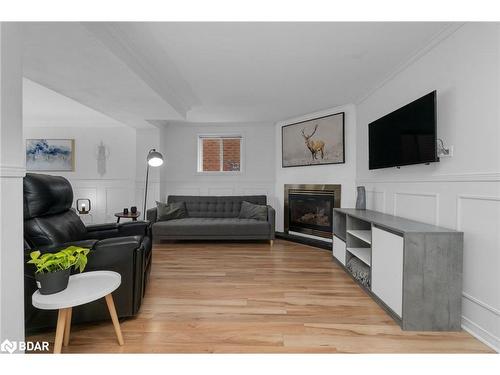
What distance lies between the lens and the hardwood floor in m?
1.63

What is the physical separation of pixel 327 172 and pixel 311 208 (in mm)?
700

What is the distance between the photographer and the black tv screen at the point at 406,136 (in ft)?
6.66

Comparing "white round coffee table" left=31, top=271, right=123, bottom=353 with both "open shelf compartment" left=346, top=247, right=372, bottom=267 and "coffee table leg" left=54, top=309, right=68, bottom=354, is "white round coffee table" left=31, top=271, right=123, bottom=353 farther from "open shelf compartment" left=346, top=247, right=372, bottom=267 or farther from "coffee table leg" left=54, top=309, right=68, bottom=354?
"open shelf compartment" left=346, top=247, right=372, bottom=267

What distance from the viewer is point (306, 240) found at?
439cm

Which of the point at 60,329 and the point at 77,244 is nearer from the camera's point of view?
the point at 60,329

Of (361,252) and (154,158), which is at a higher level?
(154,158)

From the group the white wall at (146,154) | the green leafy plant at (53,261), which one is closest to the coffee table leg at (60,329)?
the green leafy plant at (53,261)

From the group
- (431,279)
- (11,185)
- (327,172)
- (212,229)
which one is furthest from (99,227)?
(327,172)

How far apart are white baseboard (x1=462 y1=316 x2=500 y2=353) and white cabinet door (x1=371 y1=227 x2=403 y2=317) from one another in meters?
0.43

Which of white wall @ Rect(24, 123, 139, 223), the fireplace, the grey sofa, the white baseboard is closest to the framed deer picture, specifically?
the fireplace

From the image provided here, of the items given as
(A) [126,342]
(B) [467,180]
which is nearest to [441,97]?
(B) [467,180]

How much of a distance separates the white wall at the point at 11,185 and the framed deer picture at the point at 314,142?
3.81m

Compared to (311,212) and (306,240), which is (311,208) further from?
(306,240)

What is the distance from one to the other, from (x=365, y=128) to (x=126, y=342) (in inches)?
139
